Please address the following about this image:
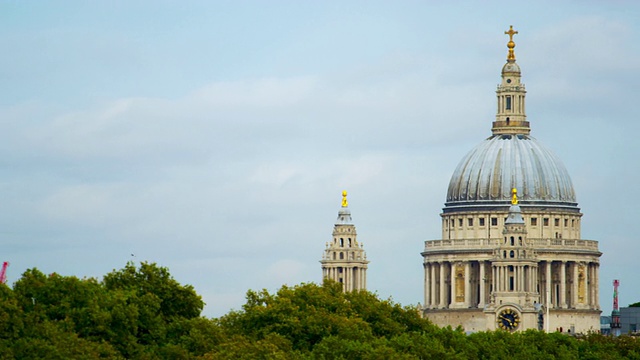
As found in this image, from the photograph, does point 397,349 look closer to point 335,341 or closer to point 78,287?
point 335,341

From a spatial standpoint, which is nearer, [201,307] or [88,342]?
[88,342]

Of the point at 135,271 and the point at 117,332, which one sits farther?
the point at 135,271

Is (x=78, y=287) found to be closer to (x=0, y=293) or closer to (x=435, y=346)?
(x=0, y=293)

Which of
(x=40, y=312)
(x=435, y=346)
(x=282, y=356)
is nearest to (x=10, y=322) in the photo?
(x=40, y=312)

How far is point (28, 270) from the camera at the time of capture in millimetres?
191875

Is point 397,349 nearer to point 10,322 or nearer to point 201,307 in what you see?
point 201,307

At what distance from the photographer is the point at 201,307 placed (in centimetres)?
19725

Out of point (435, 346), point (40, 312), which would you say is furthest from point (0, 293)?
point (435, 346)

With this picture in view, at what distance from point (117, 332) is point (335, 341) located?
1426 cm

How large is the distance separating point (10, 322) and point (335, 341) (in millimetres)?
21528

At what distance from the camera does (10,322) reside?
181 meters

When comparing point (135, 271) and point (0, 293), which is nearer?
point (0, 293)

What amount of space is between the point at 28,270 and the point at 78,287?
4.86 meters

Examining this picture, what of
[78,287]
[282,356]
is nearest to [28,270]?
[78,287]
